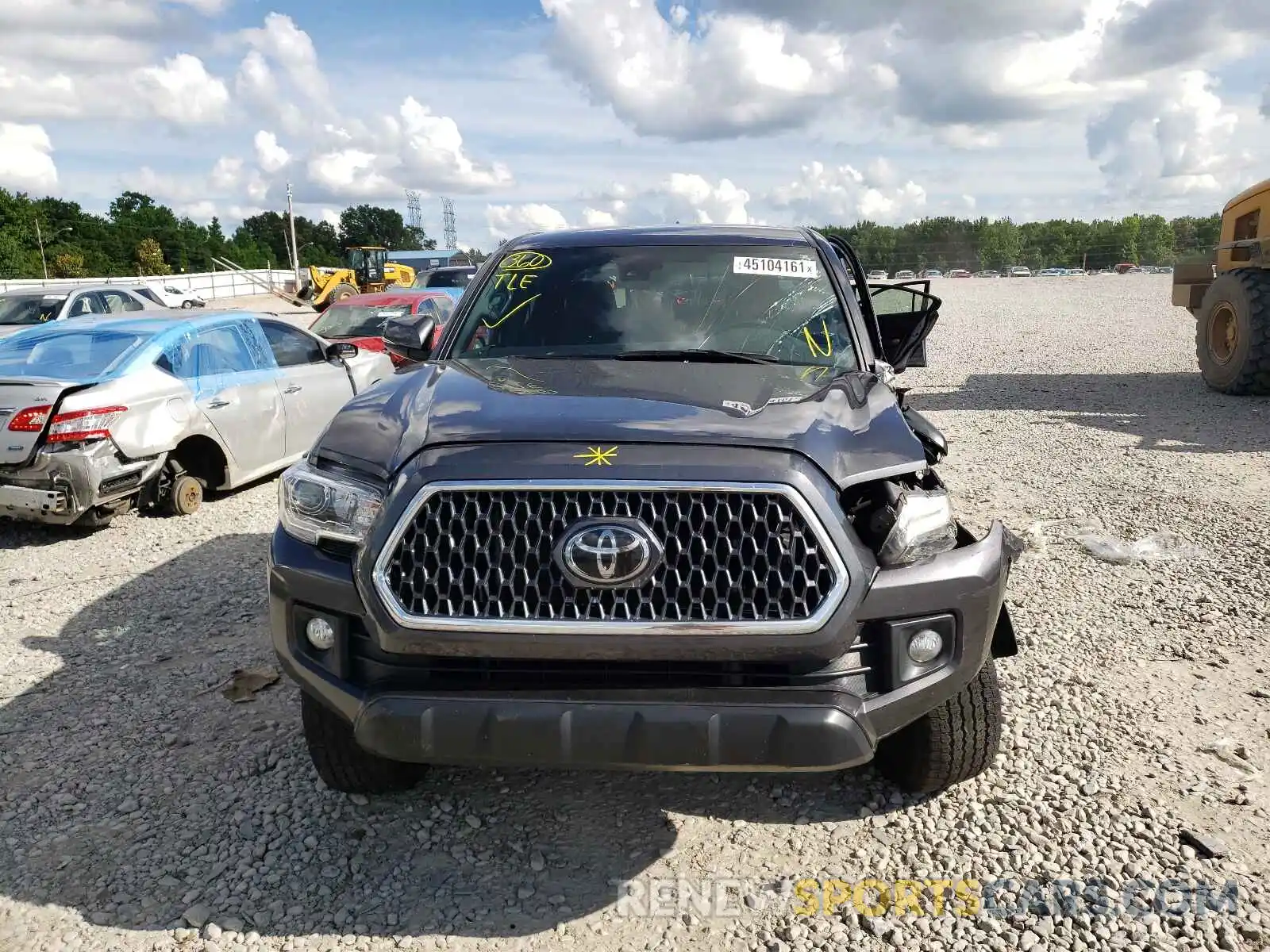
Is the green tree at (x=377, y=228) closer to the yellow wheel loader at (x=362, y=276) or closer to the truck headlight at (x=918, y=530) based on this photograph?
the yellow wheel loader at (x=362, y=276)

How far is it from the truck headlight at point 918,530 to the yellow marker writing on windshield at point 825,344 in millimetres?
1034

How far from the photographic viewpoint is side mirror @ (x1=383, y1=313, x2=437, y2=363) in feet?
14.0

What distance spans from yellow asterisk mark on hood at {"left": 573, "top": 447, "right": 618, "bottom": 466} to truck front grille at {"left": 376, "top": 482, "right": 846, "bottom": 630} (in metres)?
0.08

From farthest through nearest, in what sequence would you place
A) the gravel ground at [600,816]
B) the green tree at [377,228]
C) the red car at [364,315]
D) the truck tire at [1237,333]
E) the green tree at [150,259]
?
the green tree at [377,228] → the green tree at [150,259] → the red car at [364,315] → the truck tire at [1237,333] → the gravel ground at [600,816]

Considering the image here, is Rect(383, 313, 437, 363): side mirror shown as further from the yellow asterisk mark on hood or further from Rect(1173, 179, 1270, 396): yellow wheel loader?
Rect(1173, 179, 1270, 396): yellow wheel loader

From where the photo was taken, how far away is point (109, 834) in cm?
317

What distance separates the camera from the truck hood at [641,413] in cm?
266

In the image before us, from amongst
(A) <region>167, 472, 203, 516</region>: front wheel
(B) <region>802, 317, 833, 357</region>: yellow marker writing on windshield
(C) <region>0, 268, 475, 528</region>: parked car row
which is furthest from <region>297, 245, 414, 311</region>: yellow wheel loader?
(B) <region>802, 317, 833, 357</region>: yellow marker writing on windshield

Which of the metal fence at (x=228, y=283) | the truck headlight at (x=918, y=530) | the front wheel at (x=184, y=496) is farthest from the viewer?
the metal fence at (x=228, y=283)

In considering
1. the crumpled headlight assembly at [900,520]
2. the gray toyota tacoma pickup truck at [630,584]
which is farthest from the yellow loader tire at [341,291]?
the crumpled headlight assembly at [900,520]

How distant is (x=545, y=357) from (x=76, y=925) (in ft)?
7.61

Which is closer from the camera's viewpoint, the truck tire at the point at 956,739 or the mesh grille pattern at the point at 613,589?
the mesh grille pattern at the point at 613,589

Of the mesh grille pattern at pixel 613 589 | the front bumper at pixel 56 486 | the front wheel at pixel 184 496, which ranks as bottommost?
the front wheel at pixel 184 496

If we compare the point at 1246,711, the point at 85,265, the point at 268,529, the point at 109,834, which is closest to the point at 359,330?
the point at 268,529
